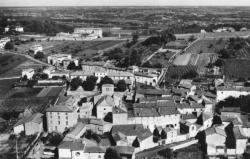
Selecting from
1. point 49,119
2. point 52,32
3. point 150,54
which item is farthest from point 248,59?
point 52,32

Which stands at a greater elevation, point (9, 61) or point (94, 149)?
point (9, 61)

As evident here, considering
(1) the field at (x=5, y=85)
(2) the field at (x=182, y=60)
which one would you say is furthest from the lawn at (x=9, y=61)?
(2) the field at (x=182, y=60)

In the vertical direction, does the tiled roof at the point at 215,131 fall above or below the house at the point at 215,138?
above

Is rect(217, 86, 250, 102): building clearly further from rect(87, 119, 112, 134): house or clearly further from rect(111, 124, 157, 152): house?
rect(87, 119, 112, 134): house

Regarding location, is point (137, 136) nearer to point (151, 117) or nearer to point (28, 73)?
point (151, 117)

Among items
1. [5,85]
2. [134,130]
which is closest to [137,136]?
[134,130]

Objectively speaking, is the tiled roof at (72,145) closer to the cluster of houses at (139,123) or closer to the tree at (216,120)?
the cluster of houses at (139,123)
